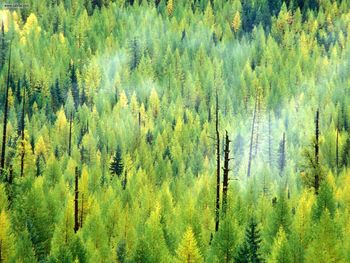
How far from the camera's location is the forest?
48.2m

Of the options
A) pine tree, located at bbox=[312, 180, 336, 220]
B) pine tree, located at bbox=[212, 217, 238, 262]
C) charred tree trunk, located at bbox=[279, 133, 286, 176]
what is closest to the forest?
pine tree, located at bbox=[212, 217, 238, 262]

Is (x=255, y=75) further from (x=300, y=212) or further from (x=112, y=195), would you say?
(x=300, y=212)

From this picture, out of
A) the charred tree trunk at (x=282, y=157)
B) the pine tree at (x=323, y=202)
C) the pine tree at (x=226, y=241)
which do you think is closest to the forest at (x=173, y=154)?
the pine tree at (x=226, y=241)

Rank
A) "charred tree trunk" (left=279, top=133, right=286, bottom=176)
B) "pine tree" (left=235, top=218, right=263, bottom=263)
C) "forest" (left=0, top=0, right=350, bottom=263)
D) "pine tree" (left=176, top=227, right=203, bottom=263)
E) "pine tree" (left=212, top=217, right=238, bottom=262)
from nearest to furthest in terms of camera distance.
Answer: "pine tree" (left=235, top=218, right=263, bottom=263)
"pine tree" (left=176, top=227, right=203, bottom=263)
"pine tree" (left=212, top=217, right=238, bottom=262)
"forest" (left=0, top=0, right=350, bottom=263)
"charred tree trunk" (left=279, top=133, right=286, bottom=176)

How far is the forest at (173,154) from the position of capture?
48250mm

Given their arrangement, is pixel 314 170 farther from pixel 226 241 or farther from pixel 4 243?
pixel 4 243

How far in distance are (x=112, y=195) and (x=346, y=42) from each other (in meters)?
145

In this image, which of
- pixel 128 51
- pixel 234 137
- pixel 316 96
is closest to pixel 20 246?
pixel 234 137

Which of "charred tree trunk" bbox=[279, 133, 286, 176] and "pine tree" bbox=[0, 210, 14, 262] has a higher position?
"pine tree" bbox=[0, 210, 14, 262]

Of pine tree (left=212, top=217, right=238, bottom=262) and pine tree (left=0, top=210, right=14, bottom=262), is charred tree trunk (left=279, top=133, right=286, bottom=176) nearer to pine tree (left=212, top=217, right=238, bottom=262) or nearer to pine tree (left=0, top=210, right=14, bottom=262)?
pine tree (left=212, top=217, right=238, bottom=262)

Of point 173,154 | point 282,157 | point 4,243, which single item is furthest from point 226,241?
point 173,154

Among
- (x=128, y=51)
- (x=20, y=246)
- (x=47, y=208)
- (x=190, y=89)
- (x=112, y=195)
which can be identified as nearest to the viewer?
(x=20, y=246)

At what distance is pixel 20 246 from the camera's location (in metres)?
47.5

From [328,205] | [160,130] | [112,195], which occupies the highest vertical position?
[328,205]
